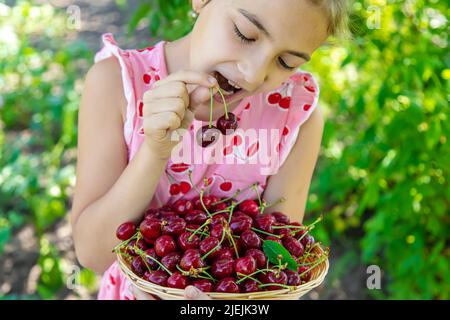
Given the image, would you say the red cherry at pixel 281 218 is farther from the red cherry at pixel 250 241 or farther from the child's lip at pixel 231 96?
the child's lip at pixel 231 96

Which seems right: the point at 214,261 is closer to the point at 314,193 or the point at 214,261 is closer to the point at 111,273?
the point at 111,273

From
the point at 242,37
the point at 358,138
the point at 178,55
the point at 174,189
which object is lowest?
the point at 358,138

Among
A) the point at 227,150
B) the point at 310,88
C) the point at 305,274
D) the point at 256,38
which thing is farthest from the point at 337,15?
the point at 305,274

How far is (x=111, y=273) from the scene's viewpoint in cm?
138

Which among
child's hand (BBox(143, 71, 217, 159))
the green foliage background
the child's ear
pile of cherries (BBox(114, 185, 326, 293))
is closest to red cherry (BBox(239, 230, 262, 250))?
pile of cherries (BBox(114, 185, 326, 293))

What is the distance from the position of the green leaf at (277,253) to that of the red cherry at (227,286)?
3.9 inches

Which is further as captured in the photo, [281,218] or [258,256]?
[281,218]

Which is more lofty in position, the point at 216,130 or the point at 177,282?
the point at 216,130

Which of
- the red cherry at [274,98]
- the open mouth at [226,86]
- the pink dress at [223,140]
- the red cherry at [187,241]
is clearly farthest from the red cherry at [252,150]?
the red cherry at [187,241]

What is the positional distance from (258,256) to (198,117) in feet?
1.31

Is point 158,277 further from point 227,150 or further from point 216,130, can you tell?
point 227,150

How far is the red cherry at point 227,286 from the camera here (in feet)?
3.15

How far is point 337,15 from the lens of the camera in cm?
113
